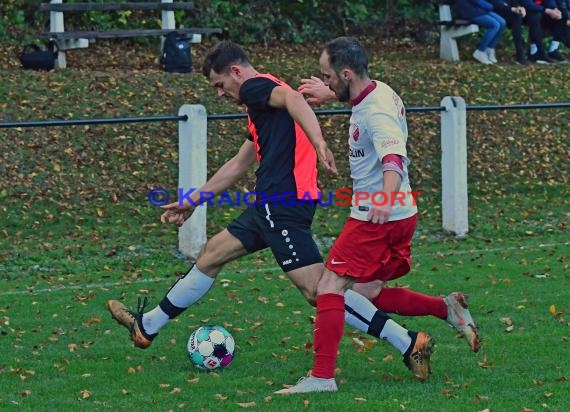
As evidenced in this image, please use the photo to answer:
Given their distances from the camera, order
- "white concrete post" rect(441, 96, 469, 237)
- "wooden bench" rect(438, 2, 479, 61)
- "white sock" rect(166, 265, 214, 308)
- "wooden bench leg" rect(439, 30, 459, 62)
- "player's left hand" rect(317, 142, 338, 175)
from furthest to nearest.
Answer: "wooden bench leg" rect(439, 30, 459, 62) → "wooden bench" rect(438, 2, 479, 61) → "white concrete post" rect(441, 96, 469, 237) → "white sock" rect(166, 265, 214, 308) → "player's left hand" rect(317, 142, 338, 175)

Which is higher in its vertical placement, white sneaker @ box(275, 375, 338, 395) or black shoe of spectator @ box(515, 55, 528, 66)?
white sneaker @ box(275, 375, 338, 395)

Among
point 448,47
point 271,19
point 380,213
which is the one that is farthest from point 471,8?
point 380,213

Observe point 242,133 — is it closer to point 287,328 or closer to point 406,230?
point 287,328

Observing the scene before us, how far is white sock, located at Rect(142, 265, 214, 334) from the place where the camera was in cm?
781

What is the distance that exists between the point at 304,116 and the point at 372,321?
49.0 inches

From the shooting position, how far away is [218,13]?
22.2 meters

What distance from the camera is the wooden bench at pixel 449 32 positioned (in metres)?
21.0

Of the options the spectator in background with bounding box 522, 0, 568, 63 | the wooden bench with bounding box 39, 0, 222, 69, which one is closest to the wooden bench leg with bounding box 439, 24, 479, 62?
the spectator in background with bounding box 522, 0, 568, 63

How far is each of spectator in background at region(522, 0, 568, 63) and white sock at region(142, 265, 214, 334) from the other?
47.3 feet

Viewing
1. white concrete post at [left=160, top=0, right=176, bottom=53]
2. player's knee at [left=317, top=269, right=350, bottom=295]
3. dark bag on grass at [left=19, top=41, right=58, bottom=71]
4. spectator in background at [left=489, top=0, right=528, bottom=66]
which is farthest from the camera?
spectator in background at [left=489, top=0, right=528, bottom=66]

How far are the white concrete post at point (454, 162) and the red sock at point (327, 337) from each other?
720 cm

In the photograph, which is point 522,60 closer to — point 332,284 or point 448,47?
point 448,47

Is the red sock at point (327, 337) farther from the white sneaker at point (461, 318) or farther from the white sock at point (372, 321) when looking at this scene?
the white sneaker at point (461, 318)

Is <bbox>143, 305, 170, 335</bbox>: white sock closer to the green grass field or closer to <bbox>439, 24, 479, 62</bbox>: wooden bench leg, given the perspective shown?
Result: the green grass field
